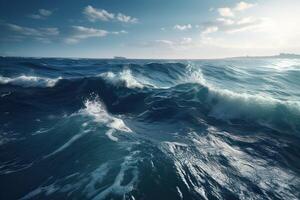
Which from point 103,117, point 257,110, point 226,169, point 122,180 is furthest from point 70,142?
point 257,110

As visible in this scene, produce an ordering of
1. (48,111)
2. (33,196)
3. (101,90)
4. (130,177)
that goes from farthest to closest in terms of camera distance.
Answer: (101,90), (48,111), (130,177), (33,196)

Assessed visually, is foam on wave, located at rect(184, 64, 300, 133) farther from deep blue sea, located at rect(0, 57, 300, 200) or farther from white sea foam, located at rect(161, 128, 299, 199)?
white sea foam, located at rect(161, 128, 299, 199)

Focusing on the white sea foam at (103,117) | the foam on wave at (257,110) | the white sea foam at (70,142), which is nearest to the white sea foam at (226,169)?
the white sea foam at (103,117)

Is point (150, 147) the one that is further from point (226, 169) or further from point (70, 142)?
point (70, 142)

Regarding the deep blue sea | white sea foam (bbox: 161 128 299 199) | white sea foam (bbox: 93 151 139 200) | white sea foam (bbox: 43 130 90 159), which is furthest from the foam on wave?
white sea foam (bbox: 43 130 90 159)

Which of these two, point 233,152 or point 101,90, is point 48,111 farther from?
point 233,152

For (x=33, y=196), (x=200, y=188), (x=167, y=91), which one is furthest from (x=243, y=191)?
(x=167, y=91)

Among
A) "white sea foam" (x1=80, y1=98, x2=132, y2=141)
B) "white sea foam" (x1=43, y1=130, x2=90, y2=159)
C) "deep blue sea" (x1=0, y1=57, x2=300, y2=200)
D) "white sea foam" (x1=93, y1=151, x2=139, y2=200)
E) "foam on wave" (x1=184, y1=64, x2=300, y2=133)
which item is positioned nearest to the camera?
"white sea foam" (x1=93, y1=151, x2=139, y2=200)

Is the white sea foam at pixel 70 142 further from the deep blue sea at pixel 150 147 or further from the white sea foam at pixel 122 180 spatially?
the white sea foam at pixel 122 180
